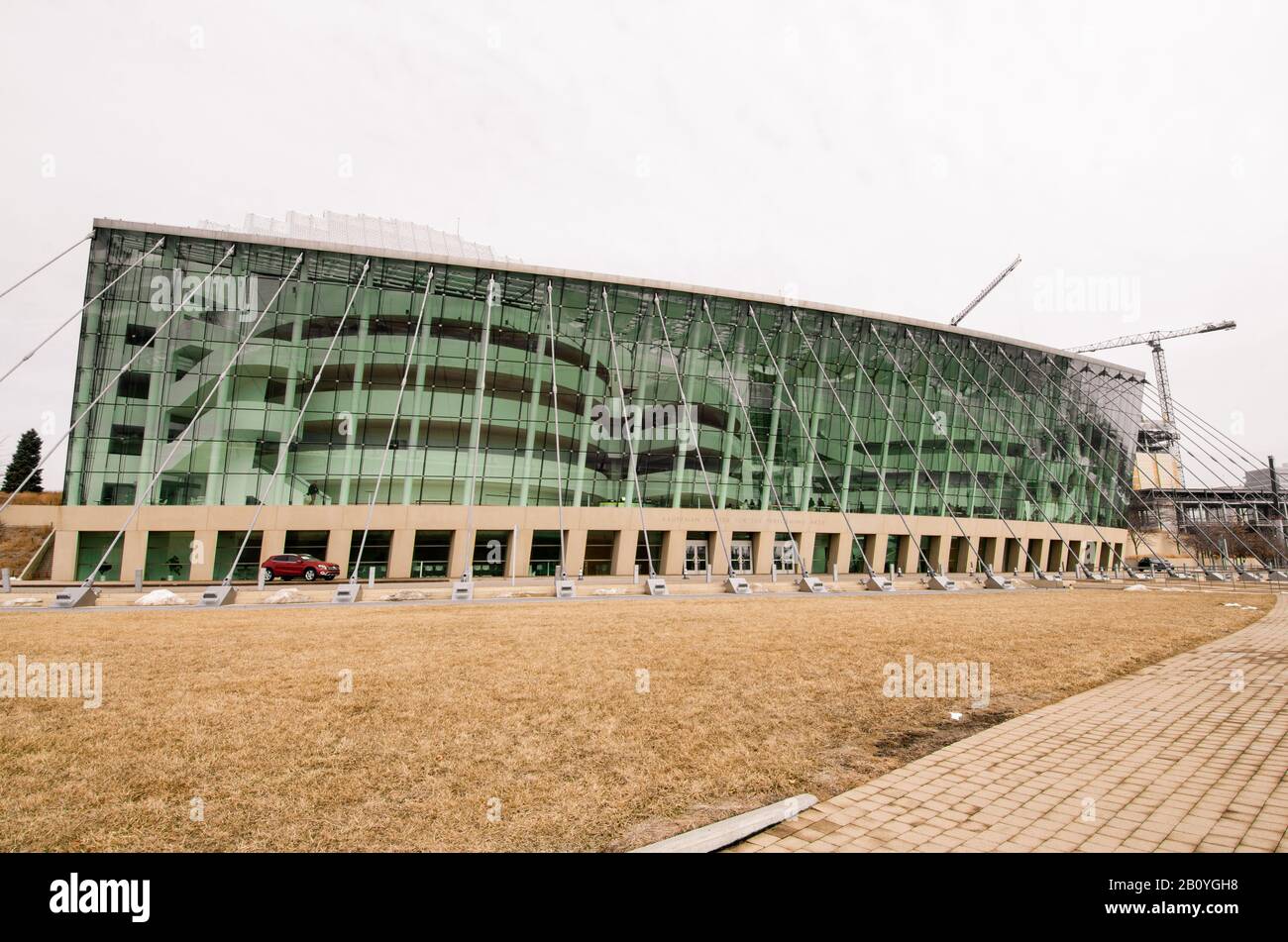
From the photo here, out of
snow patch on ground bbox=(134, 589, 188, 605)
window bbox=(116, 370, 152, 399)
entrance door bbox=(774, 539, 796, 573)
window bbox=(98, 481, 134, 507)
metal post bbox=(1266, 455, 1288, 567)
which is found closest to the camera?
snow patch on ground bbox=(134, 589, 188, 605)

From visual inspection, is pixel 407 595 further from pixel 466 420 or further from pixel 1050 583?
pixel 1050 583

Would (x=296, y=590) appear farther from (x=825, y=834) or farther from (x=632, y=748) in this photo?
(x=825, y=834)

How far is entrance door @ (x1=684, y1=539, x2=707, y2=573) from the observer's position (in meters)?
47.4

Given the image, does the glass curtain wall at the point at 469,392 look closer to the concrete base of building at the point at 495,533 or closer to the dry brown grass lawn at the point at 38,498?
the concrete base of building at the point at 495,533

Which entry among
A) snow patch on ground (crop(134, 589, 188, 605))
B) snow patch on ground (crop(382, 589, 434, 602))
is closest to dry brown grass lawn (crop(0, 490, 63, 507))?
snow patch on ground (crop(134, 589, 188, 605))

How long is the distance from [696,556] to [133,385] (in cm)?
4050

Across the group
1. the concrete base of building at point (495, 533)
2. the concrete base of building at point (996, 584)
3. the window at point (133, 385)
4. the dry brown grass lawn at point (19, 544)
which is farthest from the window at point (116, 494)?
the concrete base of building at point (996, 584)

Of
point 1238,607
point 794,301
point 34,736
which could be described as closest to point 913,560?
point 794,301

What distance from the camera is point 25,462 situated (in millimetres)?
82125

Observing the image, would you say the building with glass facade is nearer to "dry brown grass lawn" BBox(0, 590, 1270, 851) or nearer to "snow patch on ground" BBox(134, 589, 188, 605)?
"snow patch on ground" BBox(134, 589, 188, 605)

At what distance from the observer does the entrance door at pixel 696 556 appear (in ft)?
156

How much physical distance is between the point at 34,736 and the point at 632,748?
7345 millimetres

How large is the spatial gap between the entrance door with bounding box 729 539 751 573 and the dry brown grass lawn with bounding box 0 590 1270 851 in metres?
31.6

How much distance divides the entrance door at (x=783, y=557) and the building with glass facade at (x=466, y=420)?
385 millimetres
